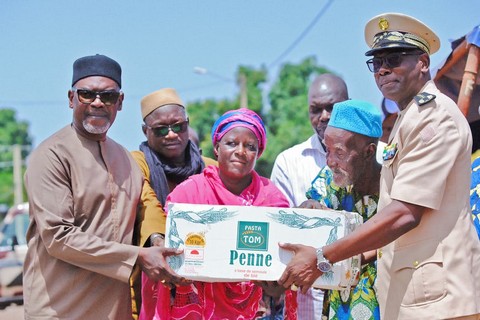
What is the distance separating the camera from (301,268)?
13.4ft

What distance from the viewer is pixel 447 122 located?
12.1 feet

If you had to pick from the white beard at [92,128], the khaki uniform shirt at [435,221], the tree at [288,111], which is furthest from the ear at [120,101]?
the tree at [288,111]

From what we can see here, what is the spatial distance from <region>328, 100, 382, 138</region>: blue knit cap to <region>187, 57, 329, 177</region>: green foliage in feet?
85.5

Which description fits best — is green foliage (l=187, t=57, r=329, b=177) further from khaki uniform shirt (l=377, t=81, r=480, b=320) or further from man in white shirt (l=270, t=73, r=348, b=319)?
khaki uniform shirt (l=377, t=81, r=480, b=320)

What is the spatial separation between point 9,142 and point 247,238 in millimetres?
63908

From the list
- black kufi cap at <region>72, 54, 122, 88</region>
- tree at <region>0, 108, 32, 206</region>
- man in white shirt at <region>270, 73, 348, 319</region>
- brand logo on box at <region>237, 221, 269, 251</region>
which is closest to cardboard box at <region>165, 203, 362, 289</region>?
brand logo on box at <region>237, 221, 269, 251</region>

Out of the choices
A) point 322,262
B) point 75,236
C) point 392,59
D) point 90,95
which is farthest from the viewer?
point 90,95

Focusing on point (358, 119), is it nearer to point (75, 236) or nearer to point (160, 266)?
point (160, 266)

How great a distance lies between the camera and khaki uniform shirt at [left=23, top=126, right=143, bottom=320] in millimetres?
4203

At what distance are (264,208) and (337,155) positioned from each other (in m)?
0.64

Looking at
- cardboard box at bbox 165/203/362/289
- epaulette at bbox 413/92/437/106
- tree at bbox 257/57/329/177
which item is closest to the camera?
epaulette at bbox 413/92/437/106

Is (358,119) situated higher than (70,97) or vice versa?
(70,97)

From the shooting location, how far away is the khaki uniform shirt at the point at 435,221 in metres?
3.60

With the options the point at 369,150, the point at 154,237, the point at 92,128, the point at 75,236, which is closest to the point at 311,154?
the point at 369,150
